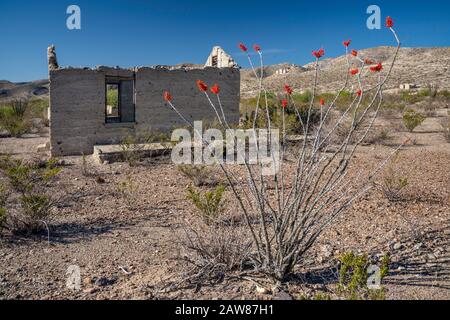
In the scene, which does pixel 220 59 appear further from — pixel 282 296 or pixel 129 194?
pixel 282 296

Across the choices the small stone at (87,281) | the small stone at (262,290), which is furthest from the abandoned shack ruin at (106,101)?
the small stone at (262,290)

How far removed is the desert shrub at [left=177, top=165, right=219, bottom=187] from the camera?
823 centimetres

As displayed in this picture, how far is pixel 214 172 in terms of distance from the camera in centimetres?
920

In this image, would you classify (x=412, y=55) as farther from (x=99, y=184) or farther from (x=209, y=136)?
(x=99, y=184)

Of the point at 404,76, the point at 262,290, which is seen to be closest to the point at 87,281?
the point at 262,290

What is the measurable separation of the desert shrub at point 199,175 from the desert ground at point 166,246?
0.79 feet

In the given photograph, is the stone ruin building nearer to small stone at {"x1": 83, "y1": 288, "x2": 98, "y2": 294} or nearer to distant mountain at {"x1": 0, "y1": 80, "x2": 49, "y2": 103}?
small stone at {"x1": 83, "y1": 288, "x2": 98, "y2": 294}

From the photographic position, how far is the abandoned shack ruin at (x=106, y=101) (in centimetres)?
1155

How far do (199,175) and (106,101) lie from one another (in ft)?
17.2

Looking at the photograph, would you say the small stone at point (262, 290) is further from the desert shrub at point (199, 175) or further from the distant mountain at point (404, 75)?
the distant mountain at point (404, 75)

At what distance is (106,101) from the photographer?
40.3 ft

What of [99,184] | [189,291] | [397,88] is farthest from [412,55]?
[189,291]

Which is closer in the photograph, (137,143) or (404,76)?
(137,143)

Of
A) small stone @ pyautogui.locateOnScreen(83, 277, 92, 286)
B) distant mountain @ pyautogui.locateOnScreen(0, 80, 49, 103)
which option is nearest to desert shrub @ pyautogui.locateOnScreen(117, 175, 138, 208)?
small stone @ pyautogui.locateOnScreen(83, 277, 92, 286)
